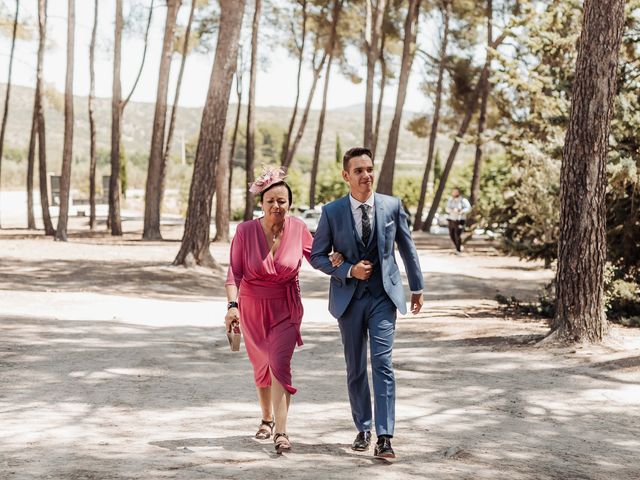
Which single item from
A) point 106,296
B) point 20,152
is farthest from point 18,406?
point 20,152

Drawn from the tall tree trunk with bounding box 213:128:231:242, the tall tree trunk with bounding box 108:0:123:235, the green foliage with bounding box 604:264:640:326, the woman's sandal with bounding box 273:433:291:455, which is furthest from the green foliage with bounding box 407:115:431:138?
the woman's sandal with bounding box 273:433:291:455

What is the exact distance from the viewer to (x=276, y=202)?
6.52 meters

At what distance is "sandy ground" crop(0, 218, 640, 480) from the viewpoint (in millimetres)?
6094

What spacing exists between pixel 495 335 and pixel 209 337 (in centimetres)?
334

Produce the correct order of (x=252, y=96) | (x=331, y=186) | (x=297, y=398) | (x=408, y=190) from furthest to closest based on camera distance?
(x=408, y=190), (x=331, y=186), (x=252, y=96), (x=297, y=398)

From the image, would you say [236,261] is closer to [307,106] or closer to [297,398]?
[297,398]

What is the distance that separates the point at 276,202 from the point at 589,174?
18.8 feet

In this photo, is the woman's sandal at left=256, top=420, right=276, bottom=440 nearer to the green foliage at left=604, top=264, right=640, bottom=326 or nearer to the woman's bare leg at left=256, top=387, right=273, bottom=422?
the woman's bare leg at left=256, top=387, right=273, bottom=422

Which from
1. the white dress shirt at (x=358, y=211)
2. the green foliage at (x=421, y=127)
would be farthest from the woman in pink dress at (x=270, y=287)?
the green foliage at (x=421, y=127)

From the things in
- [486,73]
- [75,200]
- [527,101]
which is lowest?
[75,200]

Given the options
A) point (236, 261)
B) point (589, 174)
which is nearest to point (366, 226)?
point (236, 261)

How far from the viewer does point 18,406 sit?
25.6 ft

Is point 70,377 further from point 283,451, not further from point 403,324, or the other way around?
point 403,324

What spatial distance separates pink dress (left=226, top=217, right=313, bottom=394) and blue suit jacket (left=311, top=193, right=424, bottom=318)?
0.19 m
